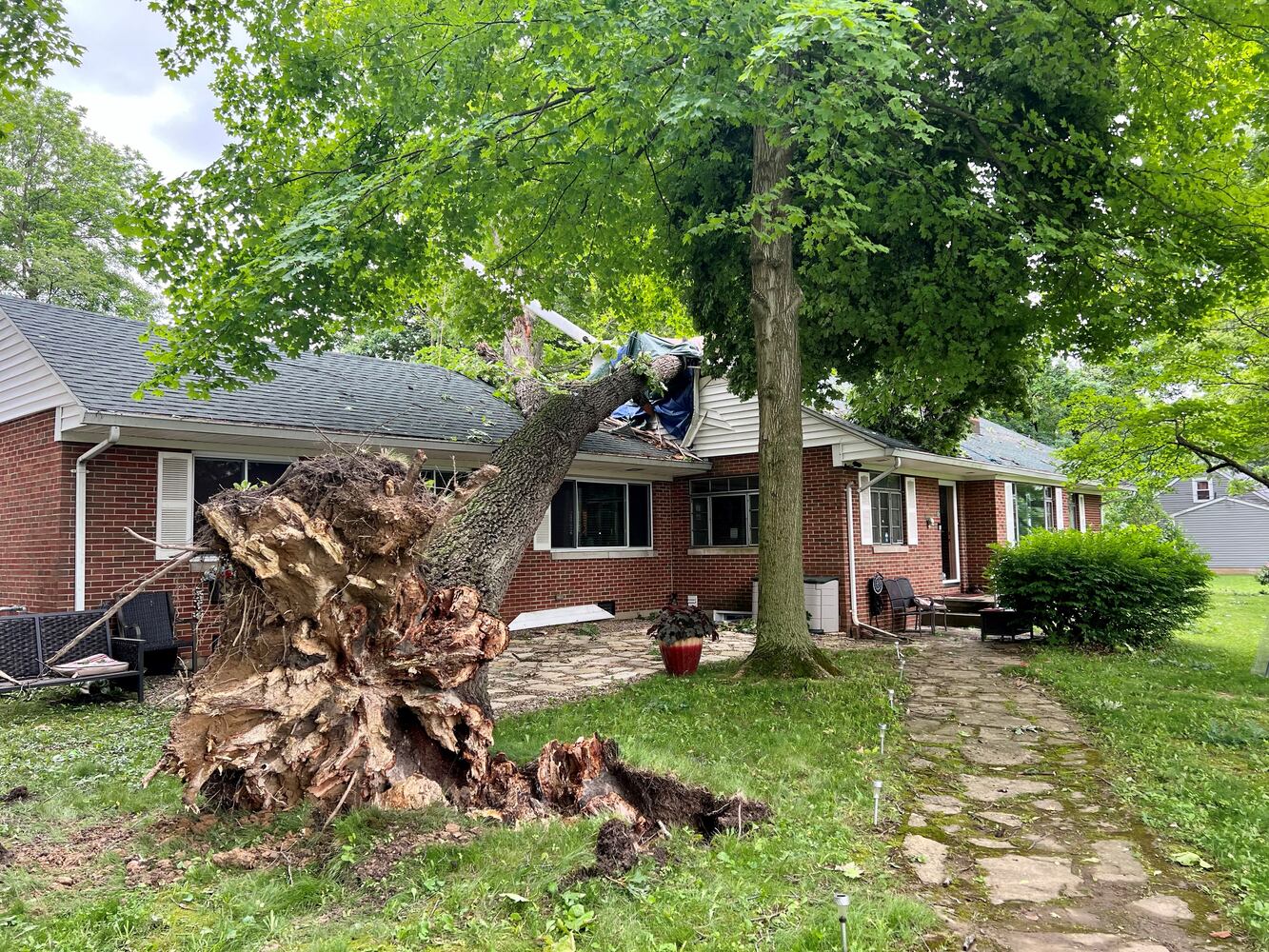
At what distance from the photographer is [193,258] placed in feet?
26.3

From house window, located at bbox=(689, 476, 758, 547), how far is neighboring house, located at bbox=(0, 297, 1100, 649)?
0.03 metres

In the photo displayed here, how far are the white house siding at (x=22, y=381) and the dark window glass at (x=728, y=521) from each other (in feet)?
33.2

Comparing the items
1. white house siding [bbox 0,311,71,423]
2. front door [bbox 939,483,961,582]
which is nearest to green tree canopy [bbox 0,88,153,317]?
white house siding [bbox 0,311,71,423]

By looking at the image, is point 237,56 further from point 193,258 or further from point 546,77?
point 546,77

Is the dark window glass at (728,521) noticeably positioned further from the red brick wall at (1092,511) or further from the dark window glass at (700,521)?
the red brick wall at (1092,511)

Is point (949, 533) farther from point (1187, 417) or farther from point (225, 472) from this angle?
point (225, 472)

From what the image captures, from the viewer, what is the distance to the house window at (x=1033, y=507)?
17969 mm

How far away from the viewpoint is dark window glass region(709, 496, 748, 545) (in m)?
14.3

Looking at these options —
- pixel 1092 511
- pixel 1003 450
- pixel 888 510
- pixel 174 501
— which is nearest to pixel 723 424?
pixel 888 510

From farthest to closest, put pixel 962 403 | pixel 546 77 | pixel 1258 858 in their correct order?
pixel 962 403
pixel 546 77
pixel 1258 858

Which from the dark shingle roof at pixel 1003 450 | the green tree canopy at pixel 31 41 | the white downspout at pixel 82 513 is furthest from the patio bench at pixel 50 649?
the dark shingle roof at pixel 1003 450

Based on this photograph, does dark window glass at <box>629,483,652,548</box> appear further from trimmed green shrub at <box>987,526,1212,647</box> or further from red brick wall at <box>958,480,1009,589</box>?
red brick wall at <box>958,480,1009,589</box>

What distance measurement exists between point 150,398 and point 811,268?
7.71 metres

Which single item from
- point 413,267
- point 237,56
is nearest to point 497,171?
point 413,267
